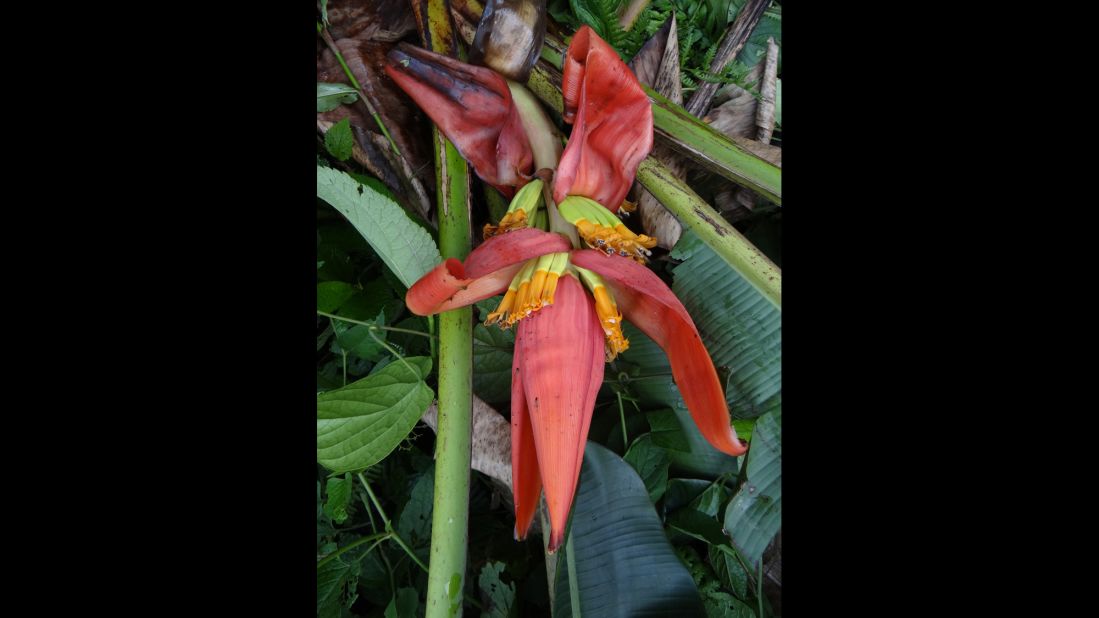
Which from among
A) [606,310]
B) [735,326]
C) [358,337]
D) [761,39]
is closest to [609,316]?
[606,310]

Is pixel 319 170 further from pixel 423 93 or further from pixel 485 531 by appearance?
pixel 485 531

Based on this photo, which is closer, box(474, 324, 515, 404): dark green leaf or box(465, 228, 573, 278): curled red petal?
box(465, 228, 573, 278): curled red petal

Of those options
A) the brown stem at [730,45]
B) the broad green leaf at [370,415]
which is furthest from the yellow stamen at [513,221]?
the brown stem at [730,45]

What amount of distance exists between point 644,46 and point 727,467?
33 centimetres

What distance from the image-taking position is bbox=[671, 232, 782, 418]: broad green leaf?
45 cm

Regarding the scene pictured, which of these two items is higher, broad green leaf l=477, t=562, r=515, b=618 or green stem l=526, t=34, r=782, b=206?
→ green stem l=526, t=34, r=782, b=206

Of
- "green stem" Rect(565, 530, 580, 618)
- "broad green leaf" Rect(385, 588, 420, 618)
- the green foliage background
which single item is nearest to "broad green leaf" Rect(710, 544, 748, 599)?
the green foliage background

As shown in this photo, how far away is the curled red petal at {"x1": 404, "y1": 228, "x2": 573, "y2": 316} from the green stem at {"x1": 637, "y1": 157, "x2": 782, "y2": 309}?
87 millimetres

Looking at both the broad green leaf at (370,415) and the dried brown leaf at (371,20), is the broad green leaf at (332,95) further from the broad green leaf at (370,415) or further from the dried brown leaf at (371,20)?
the broad green leaf at (370,415)

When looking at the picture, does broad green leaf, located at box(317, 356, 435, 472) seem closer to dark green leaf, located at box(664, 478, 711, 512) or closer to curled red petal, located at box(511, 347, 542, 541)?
curled red petal, located at box(511, 347, 542, 541)

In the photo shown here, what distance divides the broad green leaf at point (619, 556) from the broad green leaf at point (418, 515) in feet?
0.42

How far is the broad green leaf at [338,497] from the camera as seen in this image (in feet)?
1.62

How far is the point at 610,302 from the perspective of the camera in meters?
0.41

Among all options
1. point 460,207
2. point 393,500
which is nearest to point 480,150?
point 460,207
